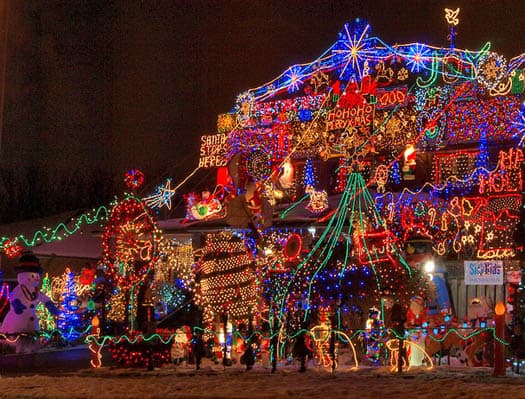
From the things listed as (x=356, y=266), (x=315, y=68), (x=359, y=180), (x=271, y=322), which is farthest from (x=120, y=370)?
A: (x=315, y=68)

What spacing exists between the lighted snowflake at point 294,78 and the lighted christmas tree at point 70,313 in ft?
33.7

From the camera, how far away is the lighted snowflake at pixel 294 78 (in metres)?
24.0

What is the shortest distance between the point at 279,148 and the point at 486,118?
686 centimetres

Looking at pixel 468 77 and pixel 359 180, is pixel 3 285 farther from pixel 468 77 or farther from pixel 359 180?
pixel 468 77

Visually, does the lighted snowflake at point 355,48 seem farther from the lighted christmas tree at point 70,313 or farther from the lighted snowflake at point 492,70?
the lighted christmas tree at point 70,313

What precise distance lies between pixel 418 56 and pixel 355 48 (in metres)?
1.92

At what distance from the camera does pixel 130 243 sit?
17.3 meters

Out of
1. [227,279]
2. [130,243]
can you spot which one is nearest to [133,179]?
[130,243]

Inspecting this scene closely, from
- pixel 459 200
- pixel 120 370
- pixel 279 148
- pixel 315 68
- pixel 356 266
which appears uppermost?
pixel 315 68

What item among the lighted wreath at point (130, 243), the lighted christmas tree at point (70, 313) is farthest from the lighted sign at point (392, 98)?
the lighted christmas tree at point (70, 313)

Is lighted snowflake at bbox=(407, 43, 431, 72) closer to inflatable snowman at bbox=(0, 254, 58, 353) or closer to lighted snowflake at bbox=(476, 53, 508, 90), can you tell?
lighted snowflake at bbox=(476, 53, 508, 90)

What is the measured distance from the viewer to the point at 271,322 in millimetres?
17797

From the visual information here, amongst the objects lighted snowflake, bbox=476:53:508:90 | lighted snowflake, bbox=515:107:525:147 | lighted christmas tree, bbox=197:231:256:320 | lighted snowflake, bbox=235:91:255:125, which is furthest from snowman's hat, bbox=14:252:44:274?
lighted snowflake, bbox=515:107:525:147

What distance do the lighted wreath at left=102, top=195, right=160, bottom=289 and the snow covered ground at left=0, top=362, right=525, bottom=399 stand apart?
7.78 ft
